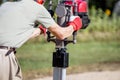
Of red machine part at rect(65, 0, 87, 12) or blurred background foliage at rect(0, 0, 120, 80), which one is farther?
blurred background foliage at rect(0, 0, 120, 80)

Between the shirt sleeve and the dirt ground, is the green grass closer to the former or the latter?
the dirt ground

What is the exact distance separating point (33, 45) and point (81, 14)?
905 cm

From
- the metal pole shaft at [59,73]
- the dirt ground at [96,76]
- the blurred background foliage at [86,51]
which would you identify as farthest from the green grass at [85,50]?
the metal pole shaft at [59,73]

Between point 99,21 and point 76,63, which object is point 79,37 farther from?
point 76,63

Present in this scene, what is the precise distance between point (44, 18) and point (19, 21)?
270 millimetres

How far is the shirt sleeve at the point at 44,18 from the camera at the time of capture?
226 inches

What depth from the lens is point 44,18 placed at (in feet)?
18.9

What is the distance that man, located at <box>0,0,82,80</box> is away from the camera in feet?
18.7

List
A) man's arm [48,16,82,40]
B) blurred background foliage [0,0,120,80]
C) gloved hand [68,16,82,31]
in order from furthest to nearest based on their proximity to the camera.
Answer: blurred background foliage [0,0,120,80], gloved hand [68,16,82,31], man's arm [48,16,82,40]

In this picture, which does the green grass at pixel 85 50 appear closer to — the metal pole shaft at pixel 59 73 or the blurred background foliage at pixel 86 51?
the blurred background foliage at pixel 86 51

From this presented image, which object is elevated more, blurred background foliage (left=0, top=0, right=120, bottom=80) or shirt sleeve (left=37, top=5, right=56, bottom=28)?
shirt sleeve (left=37, top=5, right=56, bottom=28)

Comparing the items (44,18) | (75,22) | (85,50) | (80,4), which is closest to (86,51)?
(85,50)

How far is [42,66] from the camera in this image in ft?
38.0

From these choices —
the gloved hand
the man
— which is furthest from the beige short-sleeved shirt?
the gloved hand
